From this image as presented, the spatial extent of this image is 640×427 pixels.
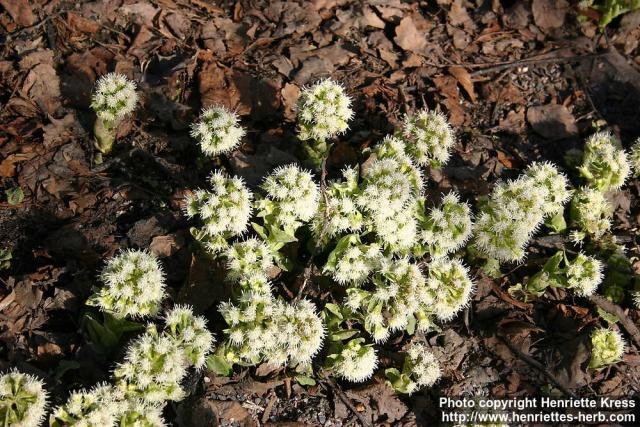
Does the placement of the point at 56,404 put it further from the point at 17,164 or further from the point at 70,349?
the point at 17,164

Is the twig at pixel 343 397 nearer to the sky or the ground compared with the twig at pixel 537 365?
nearer to the sky

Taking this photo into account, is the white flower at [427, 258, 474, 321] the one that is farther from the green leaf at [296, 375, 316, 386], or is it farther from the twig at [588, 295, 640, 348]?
the twig at [588, 295, 640, 348]

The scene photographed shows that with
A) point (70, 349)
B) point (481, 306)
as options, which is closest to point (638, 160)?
point (481, 306)

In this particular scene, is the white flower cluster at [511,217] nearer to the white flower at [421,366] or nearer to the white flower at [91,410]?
the white flower at [421,366]

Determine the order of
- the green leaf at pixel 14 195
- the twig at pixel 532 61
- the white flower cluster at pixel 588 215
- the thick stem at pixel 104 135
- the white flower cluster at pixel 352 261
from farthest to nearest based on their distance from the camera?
the twig at pixel 532 61 < the white flower cluster at pixel 588 215 < the thick stem at pixel 104 135 < the green leaf at pixel 14 195 < the white flower cluster at pixel 352 261

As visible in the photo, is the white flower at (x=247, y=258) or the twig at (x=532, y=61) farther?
the twig at (x=532, y=61)

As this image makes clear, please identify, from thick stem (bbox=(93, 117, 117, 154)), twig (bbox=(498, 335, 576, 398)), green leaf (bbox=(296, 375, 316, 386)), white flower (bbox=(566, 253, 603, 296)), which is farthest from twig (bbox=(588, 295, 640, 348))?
thick stem (bbox=(93, 117, 117, 154))

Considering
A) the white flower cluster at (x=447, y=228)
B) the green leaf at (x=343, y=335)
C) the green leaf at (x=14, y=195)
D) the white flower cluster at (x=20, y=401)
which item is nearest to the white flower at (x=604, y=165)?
the white flower cluster at (x=447, y=228)
